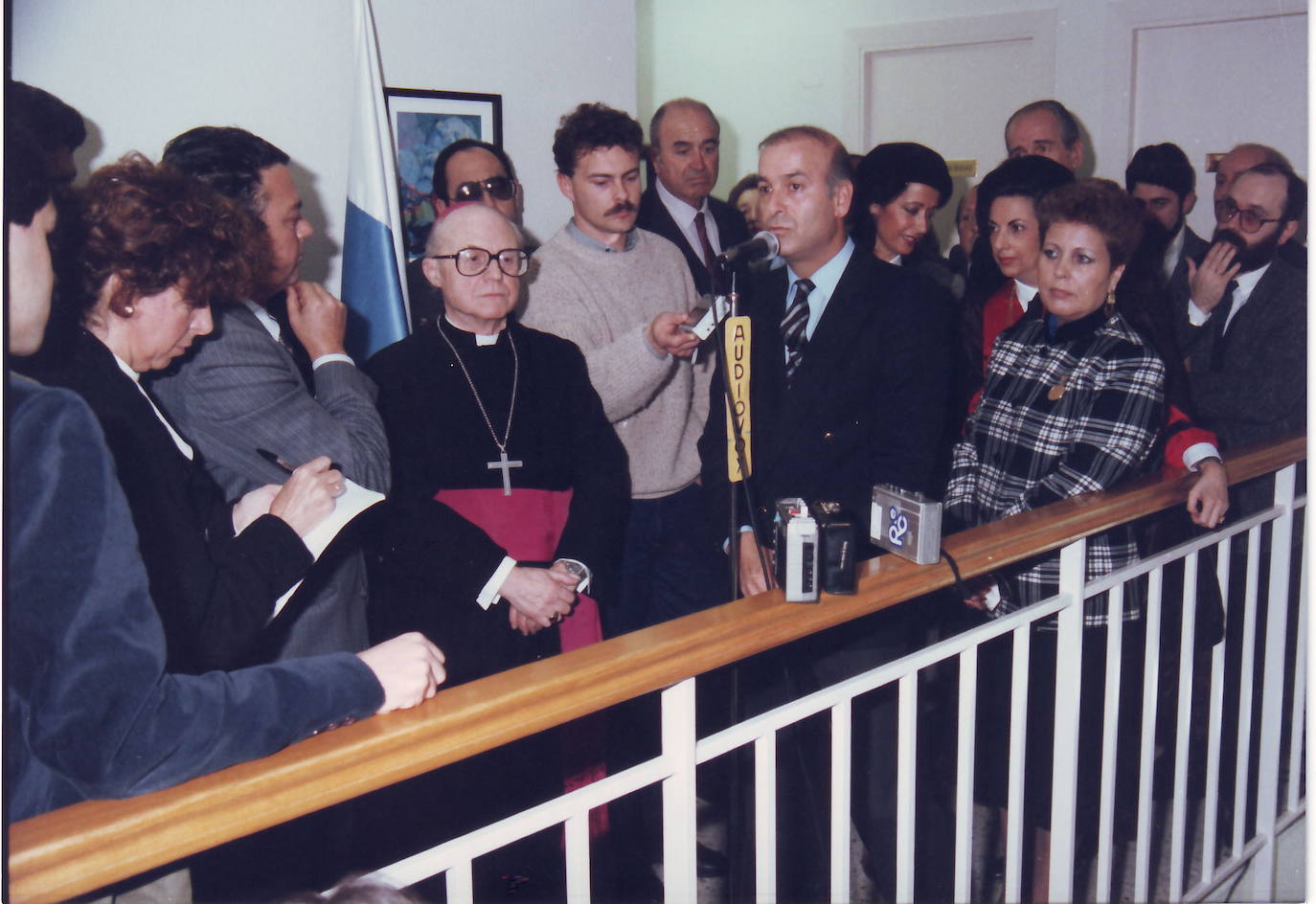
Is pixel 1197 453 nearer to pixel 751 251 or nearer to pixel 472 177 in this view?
pixel 751 251

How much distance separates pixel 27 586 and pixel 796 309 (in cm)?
153

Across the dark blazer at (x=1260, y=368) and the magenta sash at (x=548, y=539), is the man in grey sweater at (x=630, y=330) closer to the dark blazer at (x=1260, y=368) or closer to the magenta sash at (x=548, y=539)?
the magenta sash at (x=548, y=539)

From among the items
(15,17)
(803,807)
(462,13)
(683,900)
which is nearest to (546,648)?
(803,807)

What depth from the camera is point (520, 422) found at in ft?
6.49

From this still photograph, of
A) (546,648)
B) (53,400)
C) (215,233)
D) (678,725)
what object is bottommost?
(546,648)

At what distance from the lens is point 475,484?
1.95 meters

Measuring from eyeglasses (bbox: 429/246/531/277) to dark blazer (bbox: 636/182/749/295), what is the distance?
2.92 feet

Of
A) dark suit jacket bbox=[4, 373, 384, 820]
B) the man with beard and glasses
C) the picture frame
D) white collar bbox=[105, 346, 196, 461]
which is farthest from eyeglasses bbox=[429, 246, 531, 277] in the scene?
the man with beard and glasses

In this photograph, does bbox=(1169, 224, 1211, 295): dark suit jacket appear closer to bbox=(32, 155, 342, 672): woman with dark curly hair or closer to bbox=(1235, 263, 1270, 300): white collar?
bbox=(1235, 263, 1270, 300): white collar

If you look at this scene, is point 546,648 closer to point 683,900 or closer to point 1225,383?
point 683,900

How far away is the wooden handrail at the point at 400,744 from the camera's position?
723 mm

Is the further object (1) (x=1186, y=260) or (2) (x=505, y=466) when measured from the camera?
(1) (x=1186, y=260)

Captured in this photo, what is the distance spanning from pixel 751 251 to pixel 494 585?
76 centimetres

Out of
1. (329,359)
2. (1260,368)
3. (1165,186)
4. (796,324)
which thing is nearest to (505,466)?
(329,359)
